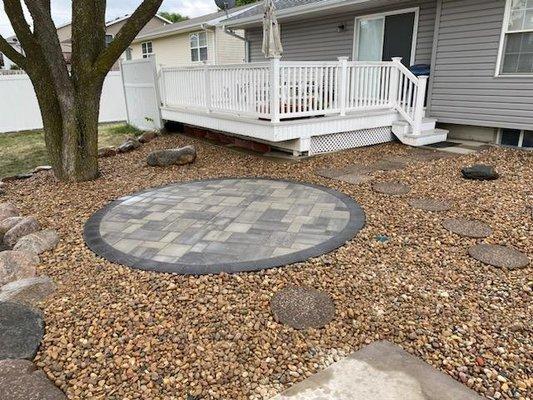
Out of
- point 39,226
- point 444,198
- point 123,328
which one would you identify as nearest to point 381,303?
point 123,328

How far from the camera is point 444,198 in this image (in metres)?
4.49

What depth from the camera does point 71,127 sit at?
535 cm

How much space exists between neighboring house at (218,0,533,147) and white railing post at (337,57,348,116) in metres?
2.18

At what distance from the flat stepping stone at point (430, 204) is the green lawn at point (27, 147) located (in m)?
6.60

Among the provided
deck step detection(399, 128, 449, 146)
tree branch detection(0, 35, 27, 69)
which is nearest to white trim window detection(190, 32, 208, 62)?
deck step detection(399, 128, 449, 146)

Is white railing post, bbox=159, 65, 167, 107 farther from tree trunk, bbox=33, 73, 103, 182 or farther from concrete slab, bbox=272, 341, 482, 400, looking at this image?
concrete slab, bbox=272, 341, 482, 400

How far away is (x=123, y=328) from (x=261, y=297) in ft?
2.91

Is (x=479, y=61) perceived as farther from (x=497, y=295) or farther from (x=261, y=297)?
(x=261, y=297)

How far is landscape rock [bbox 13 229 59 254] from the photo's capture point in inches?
137

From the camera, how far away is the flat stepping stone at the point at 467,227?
3.53 meters

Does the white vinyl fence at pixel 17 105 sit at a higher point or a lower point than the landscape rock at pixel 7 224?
higher

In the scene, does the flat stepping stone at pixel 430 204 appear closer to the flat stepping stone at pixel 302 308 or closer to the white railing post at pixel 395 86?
the flat stepping stone at pixel 302 308

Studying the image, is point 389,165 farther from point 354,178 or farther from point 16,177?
point 16,177

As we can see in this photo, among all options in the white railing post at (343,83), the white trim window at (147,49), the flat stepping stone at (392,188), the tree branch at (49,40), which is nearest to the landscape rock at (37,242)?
the tree branch at (49,40)
